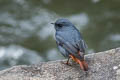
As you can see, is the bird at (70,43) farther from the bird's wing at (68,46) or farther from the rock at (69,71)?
the rock at (69,71)

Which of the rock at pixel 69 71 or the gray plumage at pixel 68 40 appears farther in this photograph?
the gray plumage at pixel 68 40

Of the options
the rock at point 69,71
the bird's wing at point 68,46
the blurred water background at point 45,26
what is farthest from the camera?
the blurred water background at point 45,26

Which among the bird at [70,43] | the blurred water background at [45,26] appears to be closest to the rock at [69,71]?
the bird at [70,43]

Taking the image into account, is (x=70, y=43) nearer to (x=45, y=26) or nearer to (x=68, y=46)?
(x=68, y=46)

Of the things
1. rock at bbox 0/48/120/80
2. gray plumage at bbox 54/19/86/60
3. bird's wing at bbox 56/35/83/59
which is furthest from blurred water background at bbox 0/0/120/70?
rock at bbox 0/48/120/80

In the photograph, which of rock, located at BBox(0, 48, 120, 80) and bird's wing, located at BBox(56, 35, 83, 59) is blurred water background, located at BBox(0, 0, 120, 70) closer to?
bird's wing, located at BBox(56, 35, 83, 59)

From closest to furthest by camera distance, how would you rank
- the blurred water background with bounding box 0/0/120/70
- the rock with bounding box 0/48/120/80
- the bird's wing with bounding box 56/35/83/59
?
1. the rock with bounding box 0/48/120/80
2. the bird's wing with bounding box 56/35/83/59
3. the blurred water background with bounding box 0/0/120/70

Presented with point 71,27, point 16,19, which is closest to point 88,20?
point 16,19

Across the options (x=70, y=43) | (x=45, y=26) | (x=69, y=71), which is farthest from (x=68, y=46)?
(x=45, y=26)
